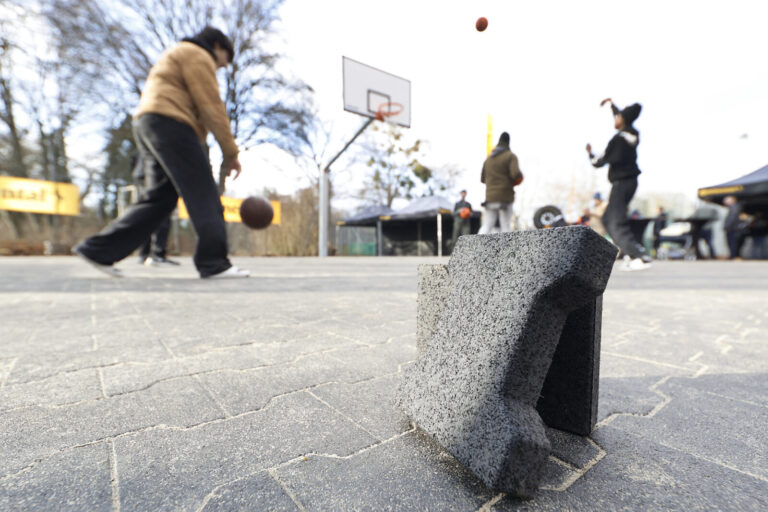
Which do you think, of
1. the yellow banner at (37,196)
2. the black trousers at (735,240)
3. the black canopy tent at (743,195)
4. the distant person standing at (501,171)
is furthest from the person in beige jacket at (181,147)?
the black trousers at (735,240)

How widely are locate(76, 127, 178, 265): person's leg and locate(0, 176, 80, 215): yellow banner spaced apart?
15.2m

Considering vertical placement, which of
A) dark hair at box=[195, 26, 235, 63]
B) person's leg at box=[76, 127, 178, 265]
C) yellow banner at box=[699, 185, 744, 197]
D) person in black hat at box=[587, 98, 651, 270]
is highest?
dark hair at box=[195, 26, 235, 63]

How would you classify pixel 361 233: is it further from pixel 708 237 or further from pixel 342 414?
pixel 342 414

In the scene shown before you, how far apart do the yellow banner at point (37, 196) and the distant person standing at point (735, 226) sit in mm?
24067

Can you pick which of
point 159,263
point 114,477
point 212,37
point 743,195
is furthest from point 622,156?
point 743,195

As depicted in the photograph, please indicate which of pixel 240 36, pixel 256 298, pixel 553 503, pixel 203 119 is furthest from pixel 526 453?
pixel 240 36

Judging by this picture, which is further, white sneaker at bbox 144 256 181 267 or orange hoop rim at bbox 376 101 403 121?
orange hoop rim at bbox 376 101 403 121

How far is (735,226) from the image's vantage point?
1320 centimetres

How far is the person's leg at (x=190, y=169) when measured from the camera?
3.08m

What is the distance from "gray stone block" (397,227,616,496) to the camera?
60cm

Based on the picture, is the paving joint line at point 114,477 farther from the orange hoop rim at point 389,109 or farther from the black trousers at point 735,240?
the black trousers at point 735,240

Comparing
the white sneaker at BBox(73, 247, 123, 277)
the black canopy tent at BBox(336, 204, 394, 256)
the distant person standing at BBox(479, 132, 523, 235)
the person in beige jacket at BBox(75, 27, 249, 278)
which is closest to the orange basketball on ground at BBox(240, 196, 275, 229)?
the white sneaker at BBox(73, 247, 123, 277)

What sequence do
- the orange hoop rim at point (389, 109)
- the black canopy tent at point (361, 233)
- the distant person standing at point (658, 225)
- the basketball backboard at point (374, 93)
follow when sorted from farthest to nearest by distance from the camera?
the black canopy tent at point (361, 233), the distant person standing at point (658, 225), the orange hoop rim at point (389, 109), the basketball backboard at point (374, 93)

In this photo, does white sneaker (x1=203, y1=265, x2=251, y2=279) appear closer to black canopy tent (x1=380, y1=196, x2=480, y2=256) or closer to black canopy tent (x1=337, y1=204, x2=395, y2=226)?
black canopy tent (x1=380, y1=196, x2=480, y2=256)
